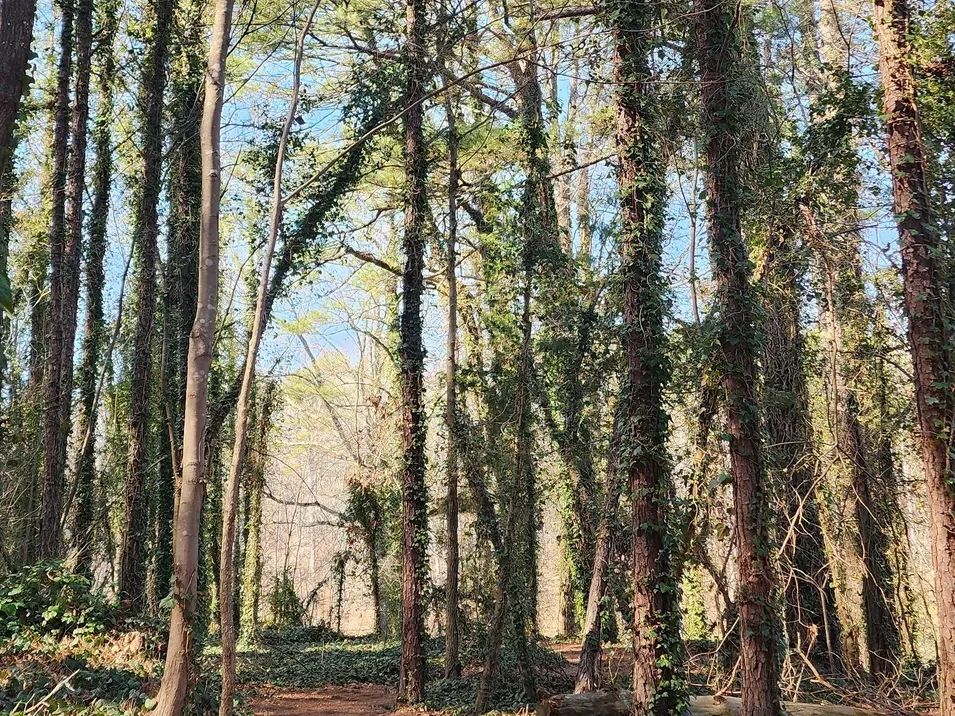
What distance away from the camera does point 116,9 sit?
15.0 metres

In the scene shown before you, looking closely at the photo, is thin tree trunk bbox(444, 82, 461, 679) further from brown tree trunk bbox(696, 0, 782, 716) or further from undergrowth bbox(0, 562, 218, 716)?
brown tree trunk bbox(696, 0, 782, 716)

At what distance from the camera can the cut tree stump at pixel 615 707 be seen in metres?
8.25

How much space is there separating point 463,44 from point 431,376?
9.18 metres

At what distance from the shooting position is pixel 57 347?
12.5 metres

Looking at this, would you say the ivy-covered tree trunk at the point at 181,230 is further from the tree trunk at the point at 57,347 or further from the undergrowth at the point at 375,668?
the undergrowth at the point at 375,668

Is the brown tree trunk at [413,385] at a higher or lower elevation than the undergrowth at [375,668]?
higher

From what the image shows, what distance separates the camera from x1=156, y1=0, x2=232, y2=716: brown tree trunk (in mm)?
6398

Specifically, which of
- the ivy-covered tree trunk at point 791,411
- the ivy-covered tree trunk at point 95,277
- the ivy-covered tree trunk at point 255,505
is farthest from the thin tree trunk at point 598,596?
the ivy-covered tree trunk at point 255,505

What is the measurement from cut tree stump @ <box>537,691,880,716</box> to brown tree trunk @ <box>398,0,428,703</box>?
325 centimetres

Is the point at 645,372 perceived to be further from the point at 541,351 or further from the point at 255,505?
the point at 255,505

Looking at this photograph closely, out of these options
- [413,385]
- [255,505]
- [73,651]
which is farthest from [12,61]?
[255,505]

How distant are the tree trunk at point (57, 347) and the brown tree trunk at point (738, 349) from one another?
10.1 metres

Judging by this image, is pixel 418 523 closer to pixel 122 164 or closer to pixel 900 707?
pixel 900 707

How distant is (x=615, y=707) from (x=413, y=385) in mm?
5521
